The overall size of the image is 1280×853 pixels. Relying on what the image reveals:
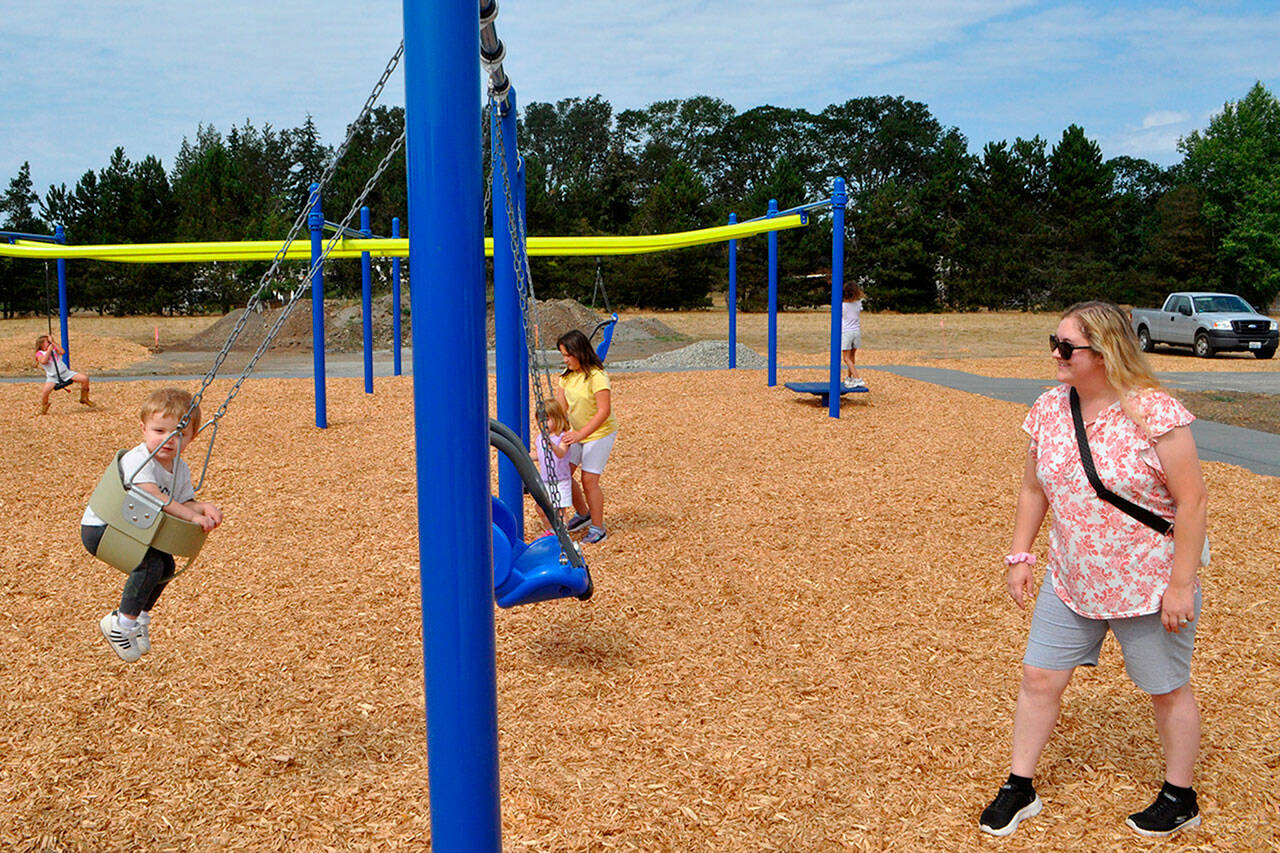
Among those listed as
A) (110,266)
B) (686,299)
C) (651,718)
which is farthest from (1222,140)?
(651,718)

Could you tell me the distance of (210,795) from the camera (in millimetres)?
3035

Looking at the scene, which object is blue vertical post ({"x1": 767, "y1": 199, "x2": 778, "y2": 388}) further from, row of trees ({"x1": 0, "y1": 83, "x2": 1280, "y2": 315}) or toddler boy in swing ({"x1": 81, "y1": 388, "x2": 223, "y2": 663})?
row of trees ({"x1": 0, "y1": 83, "x2": 1280, "y2": 315})

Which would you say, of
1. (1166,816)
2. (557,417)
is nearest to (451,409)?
(1166,816)

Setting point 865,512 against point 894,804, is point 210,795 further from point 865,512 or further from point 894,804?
point 865,512

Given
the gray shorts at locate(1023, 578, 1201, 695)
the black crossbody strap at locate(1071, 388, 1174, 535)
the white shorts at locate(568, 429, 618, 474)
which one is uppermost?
the black crossbody strap at locate(1071, 388, 1174, 535)

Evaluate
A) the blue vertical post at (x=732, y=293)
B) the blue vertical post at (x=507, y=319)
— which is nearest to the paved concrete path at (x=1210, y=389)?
the blue vertical post at (x=732, y=293)

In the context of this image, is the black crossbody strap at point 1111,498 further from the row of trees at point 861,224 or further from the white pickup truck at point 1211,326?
the row of trees at point 861,224

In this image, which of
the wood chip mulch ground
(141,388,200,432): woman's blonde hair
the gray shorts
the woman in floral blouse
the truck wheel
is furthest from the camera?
the truck wheel

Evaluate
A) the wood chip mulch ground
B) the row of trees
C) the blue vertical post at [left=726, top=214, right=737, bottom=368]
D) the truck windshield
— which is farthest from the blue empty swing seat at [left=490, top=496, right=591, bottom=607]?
the row of trees

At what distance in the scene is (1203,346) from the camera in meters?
21.2

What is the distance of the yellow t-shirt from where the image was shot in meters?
5.63

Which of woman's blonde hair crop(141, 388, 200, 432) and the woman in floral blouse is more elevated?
woman's blonde hair crop(141, 388, 200, 432)

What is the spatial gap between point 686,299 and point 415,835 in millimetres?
37122

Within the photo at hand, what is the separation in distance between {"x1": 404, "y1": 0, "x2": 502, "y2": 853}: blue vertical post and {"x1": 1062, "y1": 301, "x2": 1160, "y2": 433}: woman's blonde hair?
1.62 m
